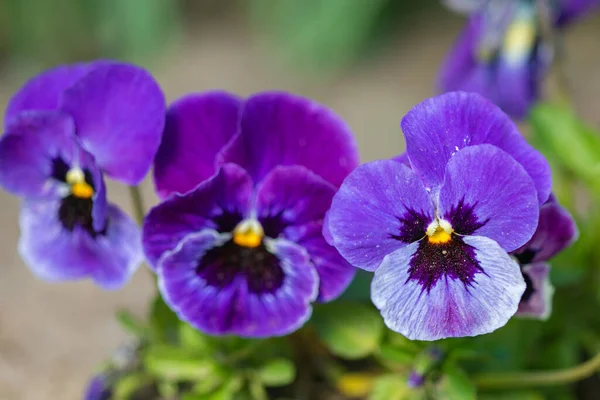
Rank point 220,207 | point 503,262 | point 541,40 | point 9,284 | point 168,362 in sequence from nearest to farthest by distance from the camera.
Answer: point 503,262, point 220,207, point 168,362, point 541,40, point 9,284

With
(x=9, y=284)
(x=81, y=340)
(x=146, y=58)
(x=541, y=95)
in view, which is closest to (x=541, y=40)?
(x=541, y=95)

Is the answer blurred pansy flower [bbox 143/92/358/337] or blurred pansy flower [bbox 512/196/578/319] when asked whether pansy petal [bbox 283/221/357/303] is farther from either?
blurred pansy flower [bbox 512/196/578/319]

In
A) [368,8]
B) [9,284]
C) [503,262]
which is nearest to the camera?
[503,262]

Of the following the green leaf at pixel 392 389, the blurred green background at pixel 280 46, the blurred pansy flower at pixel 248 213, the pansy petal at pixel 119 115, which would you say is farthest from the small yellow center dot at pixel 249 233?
the blurred green background at pixel 280 46

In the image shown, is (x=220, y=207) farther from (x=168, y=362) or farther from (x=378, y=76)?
(x=378, y=76)

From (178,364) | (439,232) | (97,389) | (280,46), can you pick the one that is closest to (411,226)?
(439,232)

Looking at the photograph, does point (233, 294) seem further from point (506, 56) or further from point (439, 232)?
point (506, 56)

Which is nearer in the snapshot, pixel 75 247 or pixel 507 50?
pixel 75 247

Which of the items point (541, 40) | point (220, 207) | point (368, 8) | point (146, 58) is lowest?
point (146, 58)
